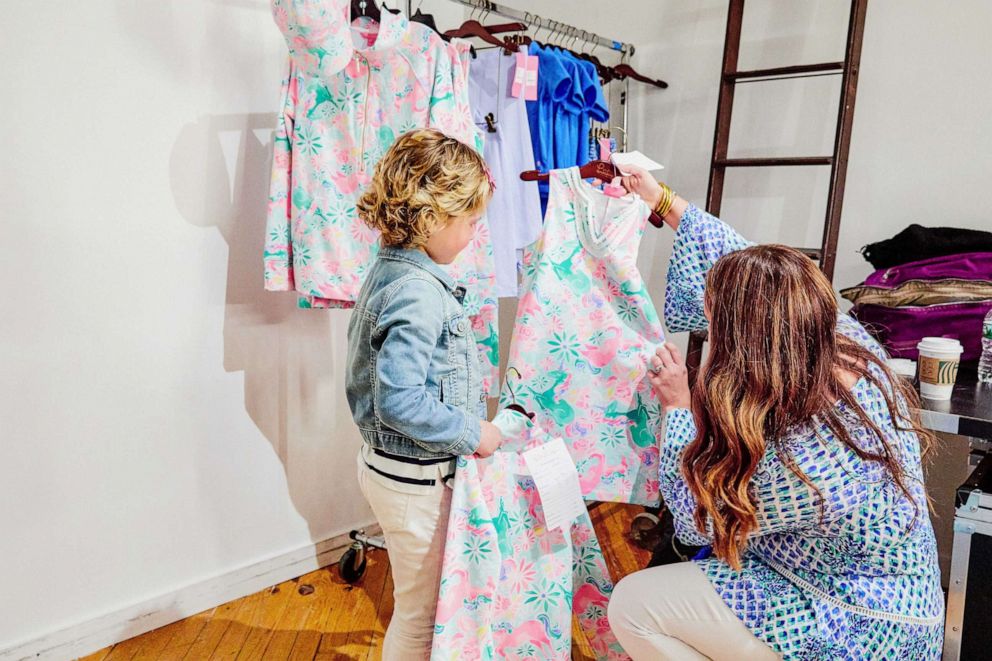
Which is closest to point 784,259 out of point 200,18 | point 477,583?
point 477,583

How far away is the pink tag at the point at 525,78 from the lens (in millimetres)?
2232

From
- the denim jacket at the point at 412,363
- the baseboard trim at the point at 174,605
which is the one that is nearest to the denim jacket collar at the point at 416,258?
the denim jacket at the point at 412,363

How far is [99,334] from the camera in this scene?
6.54ft

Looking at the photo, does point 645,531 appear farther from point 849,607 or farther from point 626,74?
point 626,74

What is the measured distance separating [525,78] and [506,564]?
4.54ft

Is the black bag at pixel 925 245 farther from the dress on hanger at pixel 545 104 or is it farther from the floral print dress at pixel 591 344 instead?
the dress on hanger at pixel 545 104

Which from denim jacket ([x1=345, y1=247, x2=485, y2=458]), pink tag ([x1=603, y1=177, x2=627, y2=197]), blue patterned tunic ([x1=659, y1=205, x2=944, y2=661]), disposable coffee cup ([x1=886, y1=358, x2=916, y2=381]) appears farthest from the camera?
disposable coffee cup ([x1=886, y1=358, x2=916, y2=381])

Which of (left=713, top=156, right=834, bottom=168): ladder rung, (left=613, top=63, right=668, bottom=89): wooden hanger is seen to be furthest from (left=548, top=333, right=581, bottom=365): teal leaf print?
(left=613, top=63, right=668, bottom=89): wooden hanger

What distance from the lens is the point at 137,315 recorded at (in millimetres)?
2053

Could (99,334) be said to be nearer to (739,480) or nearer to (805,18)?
(739,480)

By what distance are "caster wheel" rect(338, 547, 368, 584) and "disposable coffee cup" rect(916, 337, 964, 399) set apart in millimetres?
1663

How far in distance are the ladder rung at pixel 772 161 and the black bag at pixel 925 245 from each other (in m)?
0.33

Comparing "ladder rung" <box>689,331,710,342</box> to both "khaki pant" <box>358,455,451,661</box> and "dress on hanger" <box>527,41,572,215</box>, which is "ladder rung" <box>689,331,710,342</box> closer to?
"dress on hanger" <box>527,41,572,215</box>

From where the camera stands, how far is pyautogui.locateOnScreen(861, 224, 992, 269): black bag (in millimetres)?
2039
